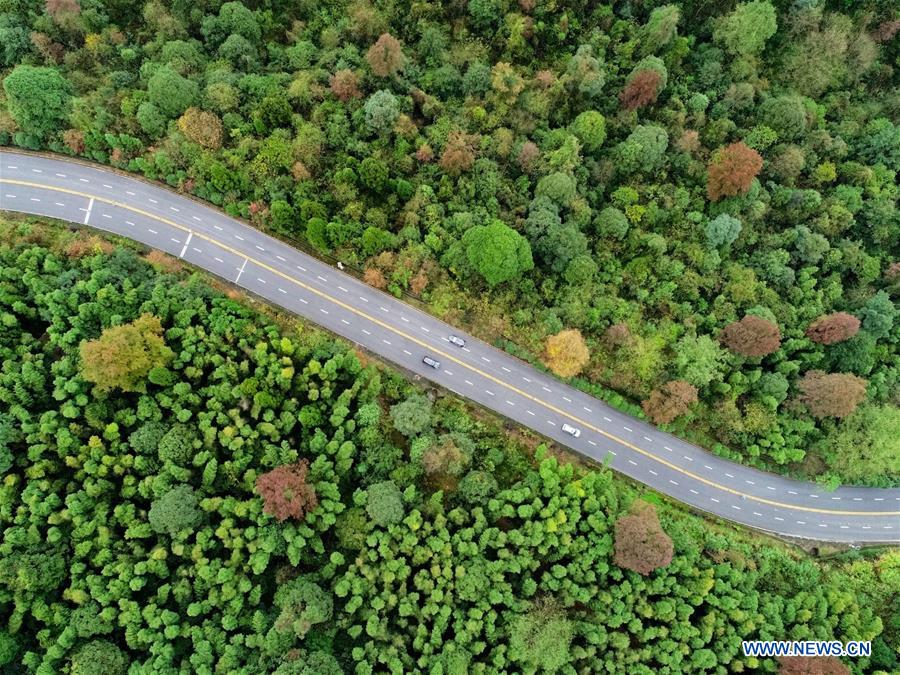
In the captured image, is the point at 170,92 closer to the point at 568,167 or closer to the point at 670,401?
the point at 568,167

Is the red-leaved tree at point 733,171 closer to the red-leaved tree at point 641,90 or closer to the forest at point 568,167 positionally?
the forest at point 568,167

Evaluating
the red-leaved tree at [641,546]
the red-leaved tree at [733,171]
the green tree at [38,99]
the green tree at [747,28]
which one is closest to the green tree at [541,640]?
the red-leaved tree at [641,546]

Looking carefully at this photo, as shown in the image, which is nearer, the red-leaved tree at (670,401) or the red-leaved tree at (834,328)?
the red-leaved tree at (670,401)

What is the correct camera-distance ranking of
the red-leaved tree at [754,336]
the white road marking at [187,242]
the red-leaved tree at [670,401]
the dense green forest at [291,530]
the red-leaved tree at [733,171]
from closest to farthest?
1. the dense green forest at [291,530]
2. the red-leaved tree at [670,401]
3. the red-leaved tree at [754,336]
4. the red-leaved tree at [733,171]
5. the white road marking at [187,242]

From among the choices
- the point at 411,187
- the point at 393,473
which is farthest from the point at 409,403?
the point at 411,187

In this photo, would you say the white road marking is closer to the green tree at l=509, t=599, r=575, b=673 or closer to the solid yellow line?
the solid yellow line

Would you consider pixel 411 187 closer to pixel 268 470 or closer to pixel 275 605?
pixel 268 470

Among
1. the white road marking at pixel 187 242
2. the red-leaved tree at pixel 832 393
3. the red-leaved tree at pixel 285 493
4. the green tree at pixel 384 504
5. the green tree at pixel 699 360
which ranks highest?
the red-leaved tree at pixel 832 393

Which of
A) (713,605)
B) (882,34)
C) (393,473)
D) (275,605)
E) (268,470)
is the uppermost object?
(882,34)
